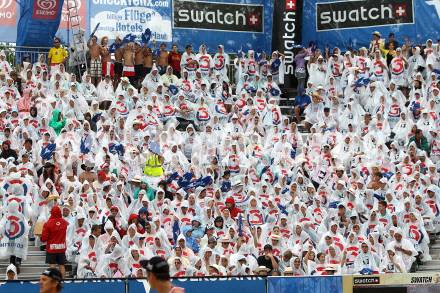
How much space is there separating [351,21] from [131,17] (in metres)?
6.83

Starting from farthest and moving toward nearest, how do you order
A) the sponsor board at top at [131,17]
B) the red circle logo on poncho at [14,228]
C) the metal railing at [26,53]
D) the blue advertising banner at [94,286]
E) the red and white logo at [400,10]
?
the red and white logo at [400,10] → the sponsor board at top at [131,17] → the metal railing at [26,53] → the red circle logo on poncho at [14,228] → the blue advertising banner at [94,286]

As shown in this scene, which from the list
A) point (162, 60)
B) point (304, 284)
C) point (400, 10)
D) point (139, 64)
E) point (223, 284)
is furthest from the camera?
point (400, 10)

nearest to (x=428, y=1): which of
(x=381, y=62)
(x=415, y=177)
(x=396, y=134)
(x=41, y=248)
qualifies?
(x=381, y=62)

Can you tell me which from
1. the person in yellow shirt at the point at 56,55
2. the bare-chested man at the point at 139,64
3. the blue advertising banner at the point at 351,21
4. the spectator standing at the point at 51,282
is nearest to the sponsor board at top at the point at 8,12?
the person in yellow shirt at the point at 56,55

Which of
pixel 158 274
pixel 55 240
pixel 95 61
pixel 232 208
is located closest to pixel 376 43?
pixel 95 61

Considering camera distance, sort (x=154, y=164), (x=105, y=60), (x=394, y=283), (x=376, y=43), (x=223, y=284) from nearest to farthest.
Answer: (x=223, y=284)
(x=394, y=283)
(x=154, y=164)
(x=105, y=60)
(x=376, y=43)

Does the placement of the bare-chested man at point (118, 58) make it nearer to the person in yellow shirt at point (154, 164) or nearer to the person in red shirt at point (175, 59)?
the person in red shirt at point (175, 59)

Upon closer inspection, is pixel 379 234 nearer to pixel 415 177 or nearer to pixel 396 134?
pixel 415 177

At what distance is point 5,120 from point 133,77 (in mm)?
5743

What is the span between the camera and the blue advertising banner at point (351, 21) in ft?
131

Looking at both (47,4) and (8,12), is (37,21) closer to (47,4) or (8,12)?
(47,4)

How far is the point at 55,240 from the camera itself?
2681 centimetres

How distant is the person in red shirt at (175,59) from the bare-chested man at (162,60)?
0.20 meters

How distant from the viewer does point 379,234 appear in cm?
2981
